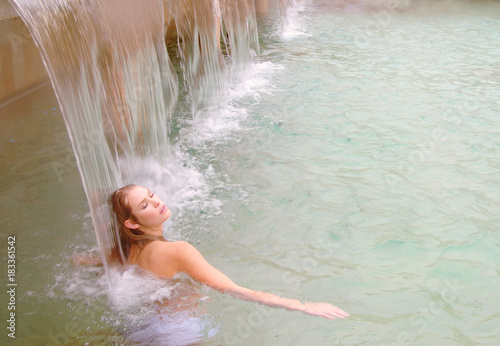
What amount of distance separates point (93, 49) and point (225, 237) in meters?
1.79

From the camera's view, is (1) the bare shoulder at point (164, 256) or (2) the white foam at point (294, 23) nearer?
(1) the bare shoulder at point (164, 256)

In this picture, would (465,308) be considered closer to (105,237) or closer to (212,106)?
(105,237)

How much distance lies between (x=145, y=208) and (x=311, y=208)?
1.63 meters

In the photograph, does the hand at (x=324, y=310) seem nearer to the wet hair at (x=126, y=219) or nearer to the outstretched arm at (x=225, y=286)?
the outstretched arm at (x=225, y=286)

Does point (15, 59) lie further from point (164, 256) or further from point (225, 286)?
point (225, 286)

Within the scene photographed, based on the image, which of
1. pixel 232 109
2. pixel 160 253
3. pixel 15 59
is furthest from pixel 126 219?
pixel 15 59

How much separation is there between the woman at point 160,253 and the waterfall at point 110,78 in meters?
0.25

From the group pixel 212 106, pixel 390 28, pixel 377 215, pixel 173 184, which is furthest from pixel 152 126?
pixel 390 28

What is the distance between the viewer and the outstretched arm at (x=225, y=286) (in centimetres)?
270

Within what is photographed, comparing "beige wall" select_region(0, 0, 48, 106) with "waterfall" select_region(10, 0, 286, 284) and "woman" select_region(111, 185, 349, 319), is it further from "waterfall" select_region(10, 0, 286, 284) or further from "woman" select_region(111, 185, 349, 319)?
"woman" select_region(111, 185, 349, 319)

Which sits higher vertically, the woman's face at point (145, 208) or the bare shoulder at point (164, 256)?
the woman's face at point (145, 208)

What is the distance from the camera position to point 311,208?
4.00 metres

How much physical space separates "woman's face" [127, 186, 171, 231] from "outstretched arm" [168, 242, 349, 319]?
23 centimetres

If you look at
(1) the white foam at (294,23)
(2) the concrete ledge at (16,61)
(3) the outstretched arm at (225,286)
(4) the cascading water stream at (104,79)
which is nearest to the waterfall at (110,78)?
(4) the cascading water stream at (104,79)
